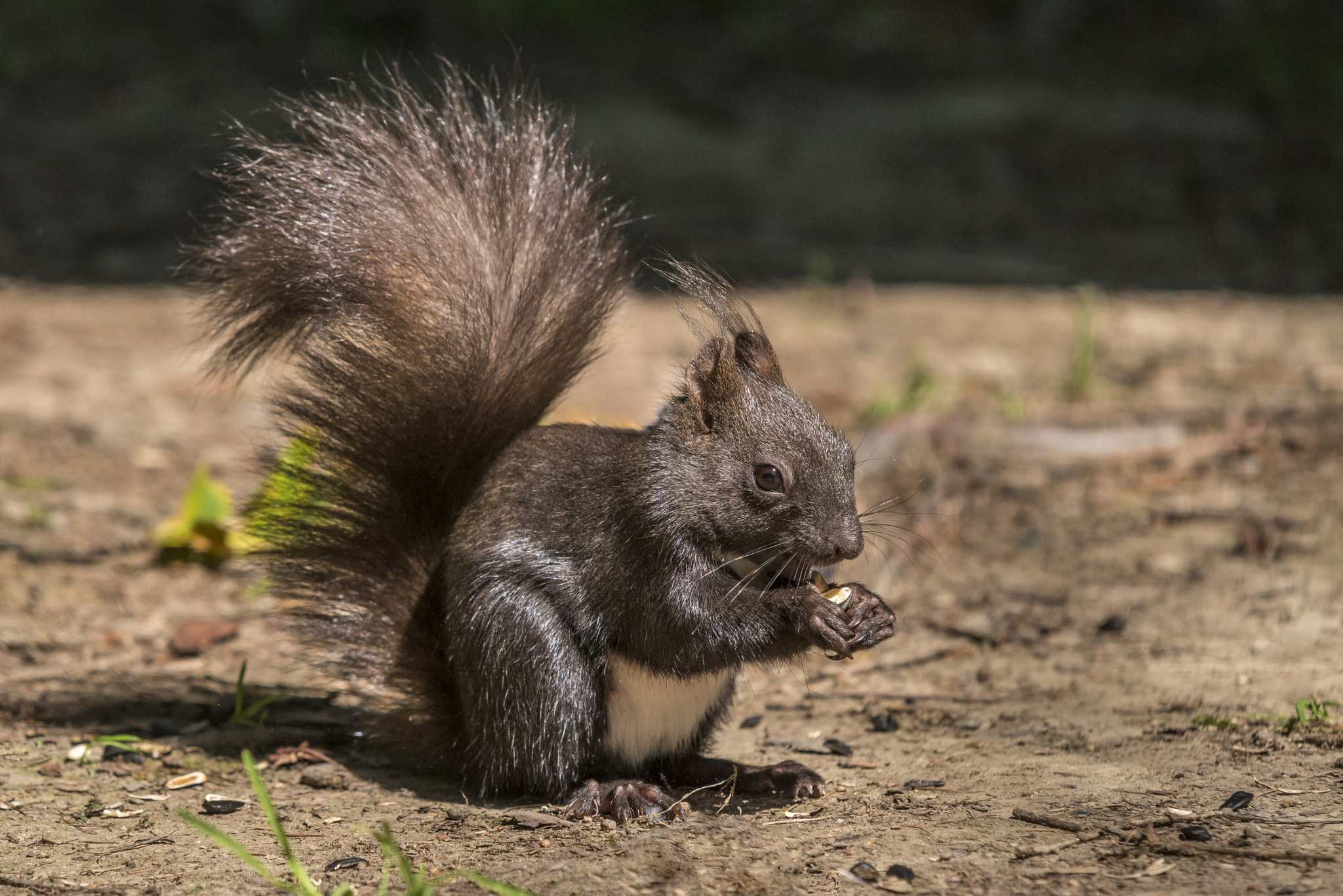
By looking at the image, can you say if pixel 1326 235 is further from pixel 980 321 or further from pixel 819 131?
pixel 819 131

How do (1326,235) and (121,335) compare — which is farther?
(1326,235)

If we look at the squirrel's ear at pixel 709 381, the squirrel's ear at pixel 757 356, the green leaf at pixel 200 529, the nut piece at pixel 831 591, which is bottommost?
the green leaf at pixel 200 529

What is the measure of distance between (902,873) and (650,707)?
79cm

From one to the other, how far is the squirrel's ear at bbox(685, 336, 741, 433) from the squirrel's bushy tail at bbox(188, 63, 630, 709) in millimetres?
333

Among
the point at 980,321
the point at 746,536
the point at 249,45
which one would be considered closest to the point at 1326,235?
the point at 980,321

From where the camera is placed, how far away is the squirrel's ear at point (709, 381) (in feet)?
9.48

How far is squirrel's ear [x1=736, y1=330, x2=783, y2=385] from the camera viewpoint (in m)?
2.98

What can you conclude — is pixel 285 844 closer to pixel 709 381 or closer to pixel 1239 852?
pixel 709 381

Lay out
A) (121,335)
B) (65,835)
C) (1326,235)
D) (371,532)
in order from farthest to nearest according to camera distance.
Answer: (1326,235) < (121,335) < (371,532) < (65,835)

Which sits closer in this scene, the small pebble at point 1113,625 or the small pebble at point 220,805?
the small pebble at point 220,805

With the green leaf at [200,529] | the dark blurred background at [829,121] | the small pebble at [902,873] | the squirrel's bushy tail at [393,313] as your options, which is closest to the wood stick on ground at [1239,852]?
the small pebble at [902,873]

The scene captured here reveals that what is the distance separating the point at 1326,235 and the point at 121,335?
22.2ft

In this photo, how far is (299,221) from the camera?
2930 mm

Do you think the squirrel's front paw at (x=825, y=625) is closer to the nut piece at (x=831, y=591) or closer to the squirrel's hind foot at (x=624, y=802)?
the nut piece at (x=831, y=591)
